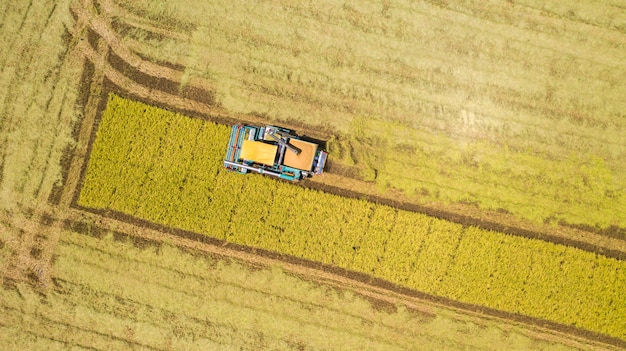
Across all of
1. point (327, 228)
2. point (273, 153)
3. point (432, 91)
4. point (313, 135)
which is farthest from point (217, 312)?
point (432, 91)

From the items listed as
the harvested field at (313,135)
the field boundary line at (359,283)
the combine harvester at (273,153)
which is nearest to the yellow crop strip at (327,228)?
the field boundary line at (359,283)

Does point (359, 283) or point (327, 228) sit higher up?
point (327, 228)

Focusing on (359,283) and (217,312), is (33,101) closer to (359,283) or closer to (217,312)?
(217,312)

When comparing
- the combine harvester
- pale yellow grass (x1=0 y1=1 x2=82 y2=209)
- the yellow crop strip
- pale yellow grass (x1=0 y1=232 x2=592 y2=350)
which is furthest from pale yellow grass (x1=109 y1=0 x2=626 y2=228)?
pale yellow grass (x1=0 y1=232 x2=592 y2=350)

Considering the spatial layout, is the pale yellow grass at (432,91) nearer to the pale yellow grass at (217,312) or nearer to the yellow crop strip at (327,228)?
the yellow crop strip at (327,228)

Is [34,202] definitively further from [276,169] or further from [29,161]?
[276,169]
